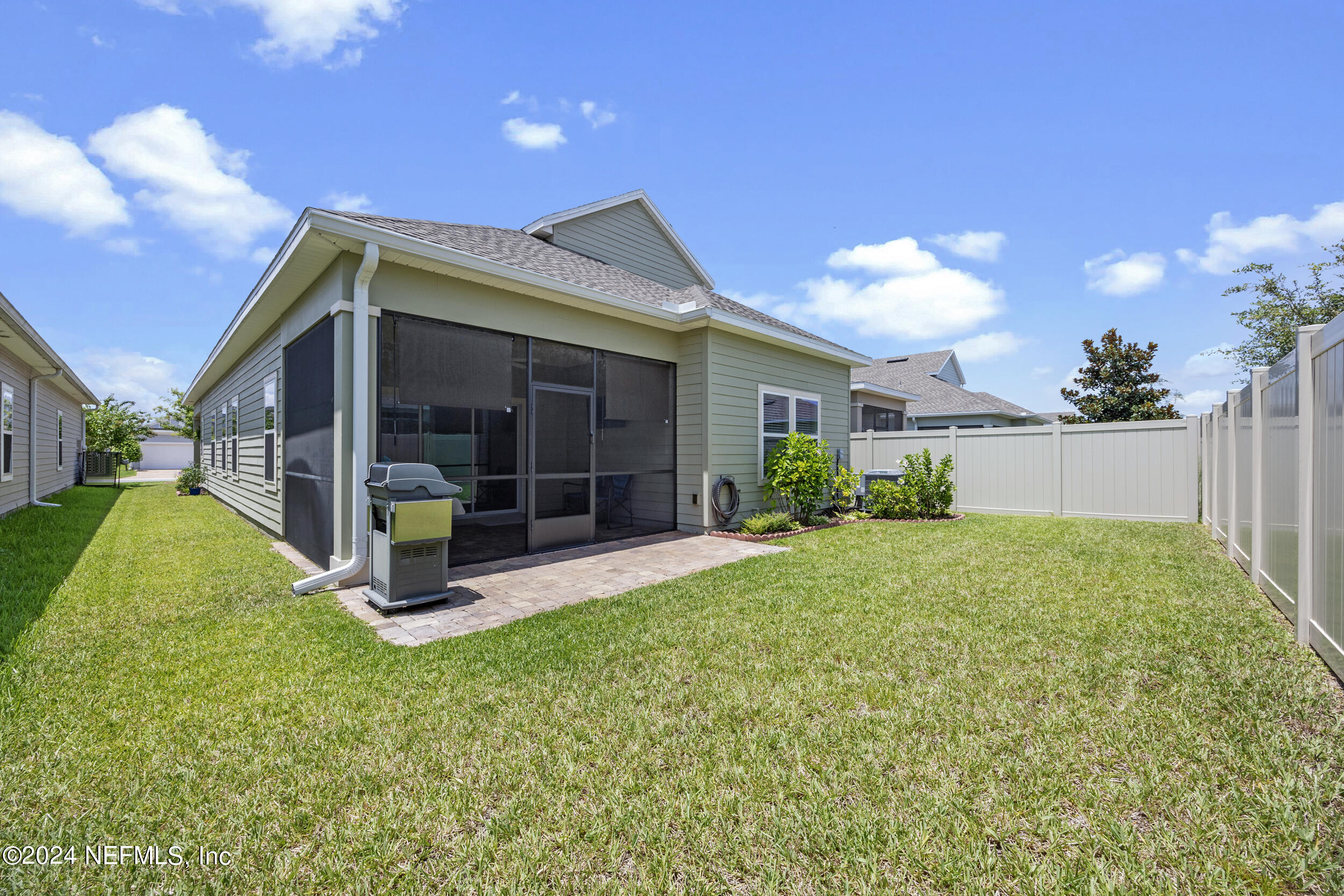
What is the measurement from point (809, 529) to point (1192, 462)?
582cm

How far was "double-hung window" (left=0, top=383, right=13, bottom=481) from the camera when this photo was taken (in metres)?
8.67

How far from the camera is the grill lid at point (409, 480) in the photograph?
418 centimetres

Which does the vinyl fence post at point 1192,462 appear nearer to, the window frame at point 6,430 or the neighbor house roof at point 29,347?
the neighbor house roof at point 29,347

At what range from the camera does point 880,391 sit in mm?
14930

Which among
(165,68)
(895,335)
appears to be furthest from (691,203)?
(895,335)

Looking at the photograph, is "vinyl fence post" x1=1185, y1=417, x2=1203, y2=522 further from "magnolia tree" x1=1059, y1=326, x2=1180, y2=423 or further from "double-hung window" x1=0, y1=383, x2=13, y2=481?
"double-hung window" x1=0, y1=383, x2=13, y2=481

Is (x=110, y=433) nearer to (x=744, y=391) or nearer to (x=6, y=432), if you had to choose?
(x=6, y=432)

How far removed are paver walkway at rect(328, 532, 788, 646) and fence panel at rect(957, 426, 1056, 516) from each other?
5.57 m

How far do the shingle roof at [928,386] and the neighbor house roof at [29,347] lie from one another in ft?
53.9

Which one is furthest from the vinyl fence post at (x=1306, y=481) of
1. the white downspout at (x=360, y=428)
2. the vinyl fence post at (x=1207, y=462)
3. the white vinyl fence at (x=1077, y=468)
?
the white vinyl fence at (x=1077, y=468)

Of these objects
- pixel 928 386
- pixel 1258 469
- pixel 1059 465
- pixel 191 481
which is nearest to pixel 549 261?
pixel 1258 469

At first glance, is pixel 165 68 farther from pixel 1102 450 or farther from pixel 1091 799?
pixel 1102 450

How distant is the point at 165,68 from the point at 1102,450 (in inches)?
561

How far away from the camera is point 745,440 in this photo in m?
→ 8.41
